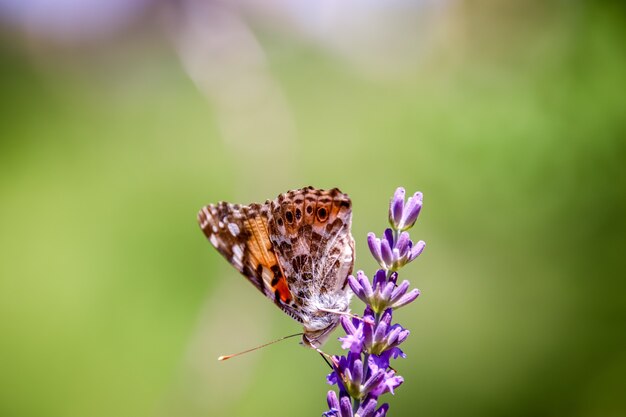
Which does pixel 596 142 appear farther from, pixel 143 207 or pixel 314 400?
pixel 143 207

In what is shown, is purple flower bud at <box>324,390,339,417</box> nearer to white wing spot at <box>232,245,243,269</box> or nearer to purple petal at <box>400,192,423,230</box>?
purple petal at <box>400,192,423,230</box>

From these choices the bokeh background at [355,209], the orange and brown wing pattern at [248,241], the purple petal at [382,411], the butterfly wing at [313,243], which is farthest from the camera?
the bokeh background at [355,209]

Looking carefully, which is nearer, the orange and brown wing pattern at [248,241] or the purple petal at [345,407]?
the purple petal at [345,407]

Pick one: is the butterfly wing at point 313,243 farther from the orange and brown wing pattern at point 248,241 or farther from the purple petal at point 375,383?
the purple petal at point 375,383

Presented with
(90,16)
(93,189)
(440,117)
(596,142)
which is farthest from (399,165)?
(90,16)

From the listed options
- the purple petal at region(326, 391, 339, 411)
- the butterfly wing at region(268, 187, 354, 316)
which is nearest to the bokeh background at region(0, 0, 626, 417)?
the butterfly wing at region(268, 187, 354, 316)

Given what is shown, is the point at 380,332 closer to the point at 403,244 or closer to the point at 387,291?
the point at 387,291

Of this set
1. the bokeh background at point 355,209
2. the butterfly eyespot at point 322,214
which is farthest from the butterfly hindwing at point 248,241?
the bokeh background at point 355,209
